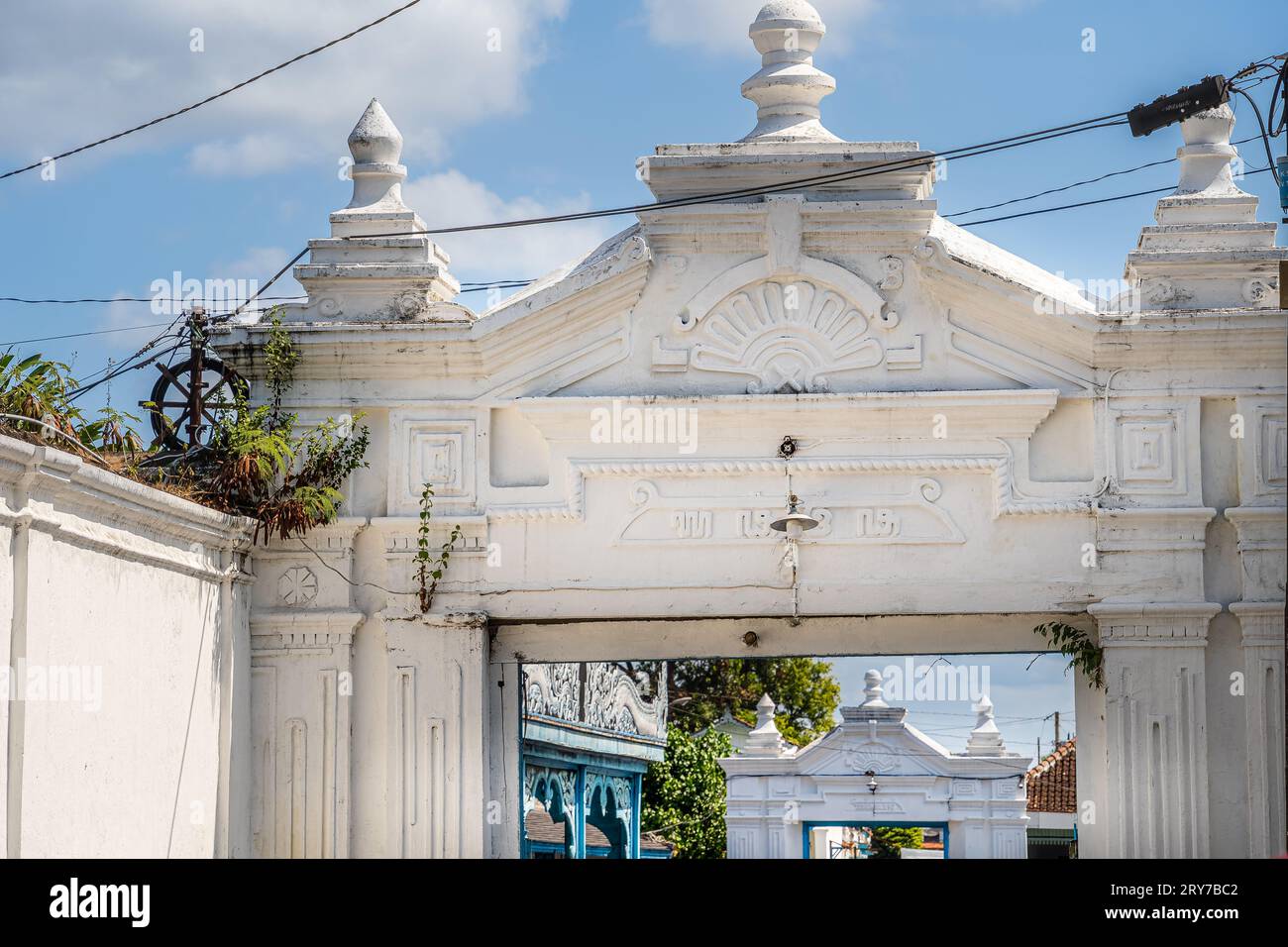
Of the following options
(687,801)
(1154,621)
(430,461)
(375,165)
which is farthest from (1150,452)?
(687,801)

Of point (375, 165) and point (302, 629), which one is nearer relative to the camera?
point (302, 629)

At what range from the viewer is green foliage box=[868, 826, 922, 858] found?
32750 millimetres

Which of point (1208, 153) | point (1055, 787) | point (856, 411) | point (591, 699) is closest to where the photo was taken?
point (856, 411)

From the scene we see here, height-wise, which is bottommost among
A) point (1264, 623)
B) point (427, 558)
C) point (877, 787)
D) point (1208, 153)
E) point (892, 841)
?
point (892, 841)

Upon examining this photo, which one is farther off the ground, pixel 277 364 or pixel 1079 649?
pixel 277 364

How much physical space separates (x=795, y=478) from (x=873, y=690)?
1109cm

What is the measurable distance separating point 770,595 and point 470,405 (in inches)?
81.2

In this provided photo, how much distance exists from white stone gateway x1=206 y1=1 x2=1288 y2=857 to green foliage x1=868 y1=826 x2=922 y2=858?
75.9 ft

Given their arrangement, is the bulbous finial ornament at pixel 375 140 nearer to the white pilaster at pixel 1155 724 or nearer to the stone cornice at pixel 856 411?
the stone cornice at pixel 856 411

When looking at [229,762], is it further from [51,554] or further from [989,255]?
[989,255]

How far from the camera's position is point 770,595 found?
10.1 m

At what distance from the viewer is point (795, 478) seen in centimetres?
1014

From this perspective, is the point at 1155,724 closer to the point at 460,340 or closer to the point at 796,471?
the point at 796,471

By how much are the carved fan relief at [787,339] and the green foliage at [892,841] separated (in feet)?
77.0
